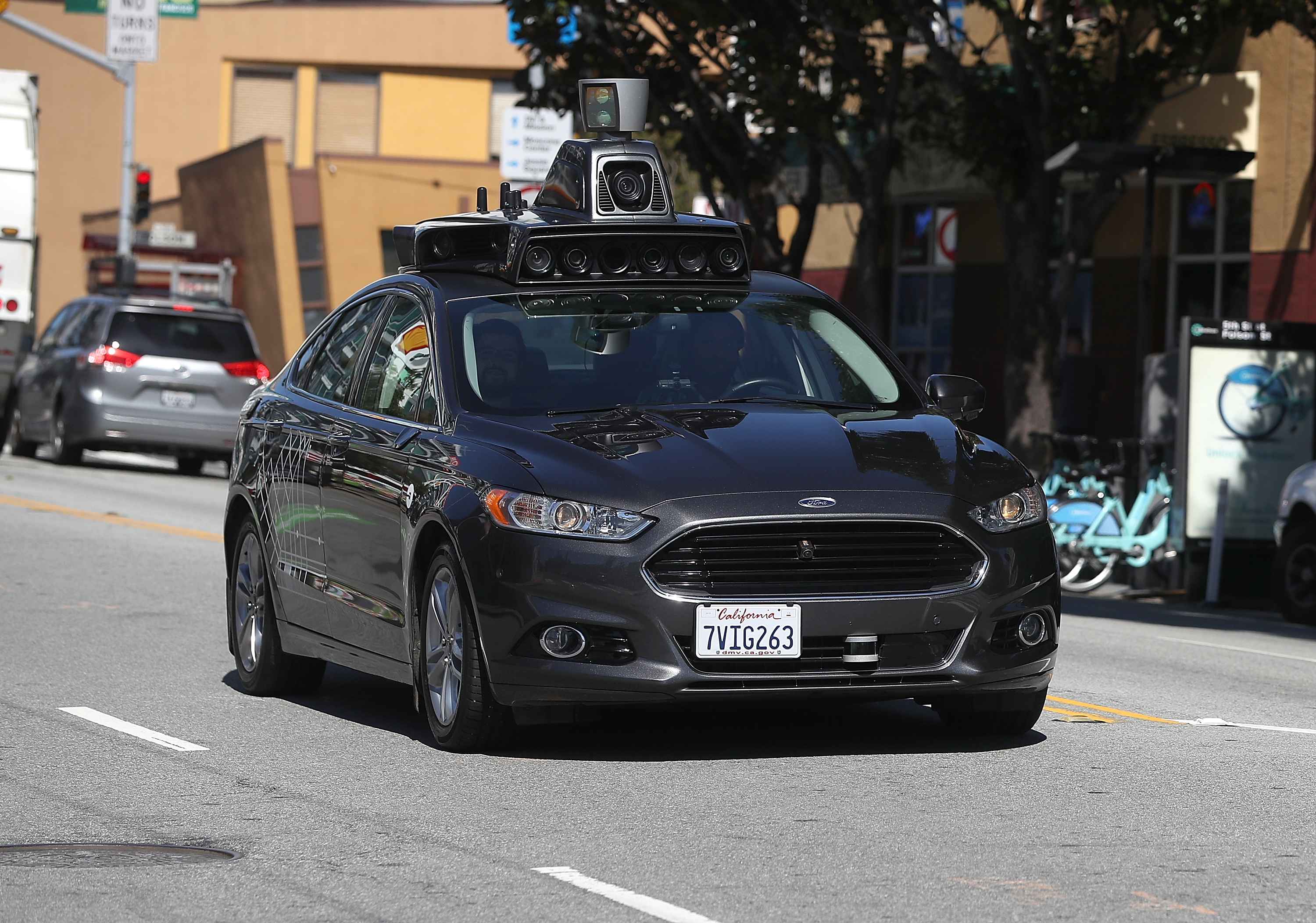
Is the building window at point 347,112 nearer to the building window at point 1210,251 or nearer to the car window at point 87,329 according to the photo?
the car window at point 87,329

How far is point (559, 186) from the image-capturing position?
937 cm

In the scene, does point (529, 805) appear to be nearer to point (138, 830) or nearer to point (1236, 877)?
point (138, 830)

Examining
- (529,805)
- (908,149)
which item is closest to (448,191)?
(908,149)

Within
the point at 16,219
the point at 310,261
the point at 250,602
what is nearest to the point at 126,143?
the point at 310,261

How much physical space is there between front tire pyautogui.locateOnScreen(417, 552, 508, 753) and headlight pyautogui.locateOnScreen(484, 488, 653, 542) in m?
0.33

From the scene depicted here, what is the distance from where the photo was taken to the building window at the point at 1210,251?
23609 mm

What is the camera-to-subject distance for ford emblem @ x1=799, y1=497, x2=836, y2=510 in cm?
706

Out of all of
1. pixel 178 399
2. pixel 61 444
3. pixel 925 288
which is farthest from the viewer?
pixel 925 288

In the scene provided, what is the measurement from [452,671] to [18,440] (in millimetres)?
21369

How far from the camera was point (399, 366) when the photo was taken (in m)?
8.42

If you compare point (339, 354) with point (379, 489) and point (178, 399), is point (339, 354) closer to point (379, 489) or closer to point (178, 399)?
point (379, 489)

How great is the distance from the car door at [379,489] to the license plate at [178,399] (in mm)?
16690

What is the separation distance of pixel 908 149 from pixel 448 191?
23213 millimetres

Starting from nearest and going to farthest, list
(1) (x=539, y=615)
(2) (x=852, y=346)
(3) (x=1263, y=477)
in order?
(1) (x=539, y=615)
(2) (x=852, y=346)
(3) (x=1263, y=477)
